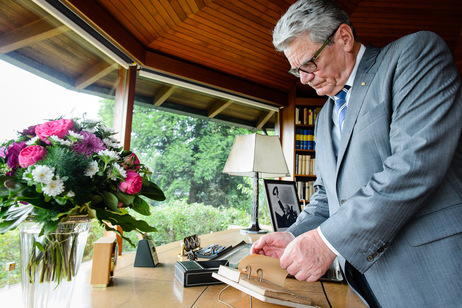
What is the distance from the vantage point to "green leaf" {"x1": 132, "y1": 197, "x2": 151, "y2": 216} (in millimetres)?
891

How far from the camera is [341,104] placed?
3.80 ft

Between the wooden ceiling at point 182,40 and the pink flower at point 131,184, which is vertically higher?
the wooden ceiling at point 182,40

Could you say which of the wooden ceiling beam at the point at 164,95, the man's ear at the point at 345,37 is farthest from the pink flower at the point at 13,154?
the wooden ceiling beam at the point at 164,95

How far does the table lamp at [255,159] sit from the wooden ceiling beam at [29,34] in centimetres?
164

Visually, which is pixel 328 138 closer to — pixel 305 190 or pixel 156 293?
pixel 156 293

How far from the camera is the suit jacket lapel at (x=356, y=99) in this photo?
3.12 ft

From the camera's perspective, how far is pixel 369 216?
30.0 inches

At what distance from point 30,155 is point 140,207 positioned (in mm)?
322

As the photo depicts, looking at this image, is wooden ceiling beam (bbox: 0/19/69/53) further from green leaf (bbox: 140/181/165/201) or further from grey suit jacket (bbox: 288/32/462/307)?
grey suit jacket (bbox: 288/32/462/307)

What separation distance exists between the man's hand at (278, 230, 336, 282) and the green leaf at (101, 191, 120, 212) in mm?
485

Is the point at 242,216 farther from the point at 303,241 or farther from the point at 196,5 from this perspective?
the point at 303,241

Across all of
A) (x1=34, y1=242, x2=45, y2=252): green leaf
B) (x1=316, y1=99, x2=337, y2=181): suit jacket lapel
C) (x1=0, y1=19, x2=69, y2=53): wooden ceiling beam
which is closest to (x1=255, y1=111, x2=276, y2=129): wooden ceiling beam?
(x1=0, y1=19, x2=69, y2=53): wooden ceiling beam

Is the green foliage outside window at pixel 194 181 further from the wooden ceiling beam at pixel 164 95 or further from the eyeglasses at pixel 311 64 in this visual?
the eyeglasses at pixel 311 64

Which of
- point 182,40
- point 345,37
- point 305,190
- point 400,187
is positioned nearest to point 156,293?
point 400,187
